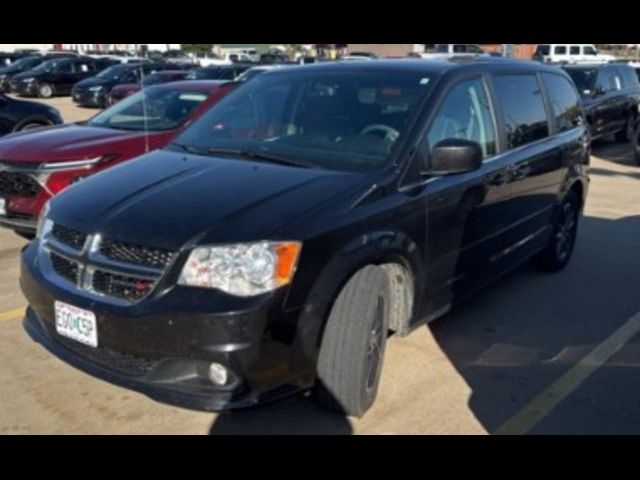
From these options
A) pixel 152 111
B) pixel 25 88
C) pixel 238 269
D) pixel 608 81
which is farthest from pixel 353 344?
pixel 25 88

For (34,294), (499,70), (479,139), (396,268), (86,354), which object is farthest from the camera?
(499,70)

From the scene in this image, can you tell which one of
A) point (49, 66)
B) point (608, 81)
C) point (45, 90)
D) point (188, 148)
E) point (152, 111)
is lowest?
point (45, 90)

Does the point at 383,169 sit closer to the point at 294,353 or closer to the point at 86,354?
the point at 294,353

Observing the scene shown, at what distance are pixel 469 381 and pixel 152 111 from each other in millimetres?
4797

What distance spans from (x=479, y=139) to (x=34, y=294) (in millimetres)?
2751

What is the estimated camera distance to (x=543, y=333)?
15.4 feet

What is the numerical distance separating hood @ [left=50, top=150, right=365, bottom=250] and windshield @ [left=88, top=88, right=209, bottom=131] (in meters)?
3.29

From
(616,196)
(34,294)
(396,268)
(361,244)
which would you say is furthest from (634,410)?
(616,196)

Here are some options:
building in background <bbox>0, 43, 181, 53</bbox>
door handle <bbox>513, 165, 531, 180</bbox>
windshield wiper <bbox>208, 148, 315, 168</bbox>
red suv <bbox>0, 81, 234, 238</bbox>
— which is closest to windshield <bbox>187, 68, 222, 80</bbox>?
building in background <bbox>0, 43, 181, 53</bbox>

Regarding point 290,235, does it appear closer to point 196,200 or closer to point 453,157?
point 196,200

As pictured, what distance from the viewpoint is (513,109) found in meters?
4.80

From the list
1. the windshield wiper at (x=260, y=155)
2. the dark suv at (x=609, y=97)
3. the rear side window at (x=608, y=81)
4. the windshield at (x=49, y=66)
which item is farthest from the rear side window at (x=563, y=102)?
the windshield at (x=49, y=66)

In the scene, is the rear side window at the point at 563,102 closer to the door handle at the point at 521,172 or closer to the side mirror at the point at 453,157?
the door handle at the point at 521,172

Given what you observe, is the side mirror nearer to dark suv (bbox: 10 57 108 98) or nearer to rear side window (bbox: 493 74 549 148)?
rear side window (bbox: 493 74 549 148)
